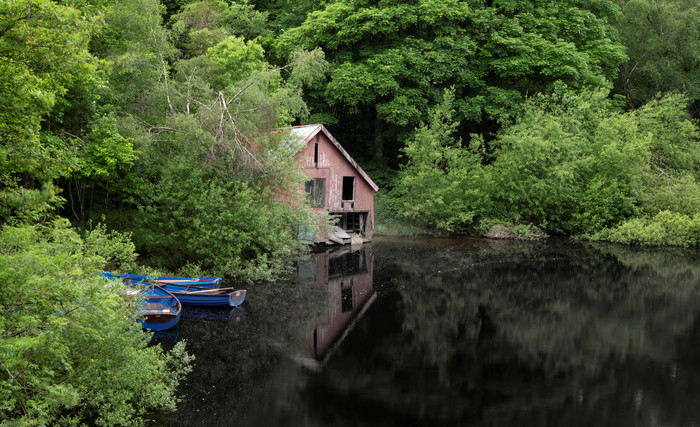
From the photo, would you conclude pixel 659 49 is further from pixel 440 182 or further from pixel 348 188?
pixel 348 188

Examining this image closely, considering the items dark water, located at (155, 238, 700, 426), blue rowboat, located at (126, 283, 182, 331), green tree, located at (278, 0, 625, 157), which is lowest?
dark water, located at (155, 238, 700, 426)

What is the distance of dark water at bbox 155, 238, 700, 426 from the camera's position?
35.7 feet

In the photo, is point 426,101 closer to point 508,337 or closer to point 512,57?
point 512,57

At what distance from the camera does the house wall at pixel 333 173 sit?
90.2ft

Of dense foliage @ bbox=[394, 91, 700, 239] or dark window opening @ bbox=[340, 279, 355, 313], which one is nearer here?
dark window opening @ bbox=[340, 279, 355, 313]

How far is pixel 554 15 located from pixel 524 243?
643 inches

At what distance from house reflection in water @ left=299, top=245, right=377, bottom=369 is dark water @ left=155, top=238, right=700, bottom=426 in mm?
65

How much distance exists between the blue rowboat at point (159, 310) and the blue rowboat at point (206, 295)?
1.09 m

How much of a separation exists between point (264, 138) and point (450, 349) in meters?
10.5

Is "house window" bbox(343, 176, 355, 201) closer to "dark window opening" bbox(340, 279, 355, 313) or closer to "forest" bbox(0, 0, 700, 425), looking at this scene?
"forest" bbox(0, 0, 700, 425)

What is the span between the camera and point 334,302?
59.3ft

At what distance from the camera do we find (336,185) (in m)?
28.8

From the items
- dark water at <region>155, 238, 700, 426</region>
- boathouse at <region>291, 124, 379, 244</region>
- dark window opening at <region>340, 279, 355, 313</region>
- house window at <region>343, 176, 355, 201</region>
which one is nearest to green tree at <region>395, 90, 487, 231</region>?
boathouse at <region>291, 124, 379, 244</region>

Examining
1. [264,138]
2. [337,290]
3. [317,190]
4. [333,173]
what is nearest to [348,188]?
[333,173]
